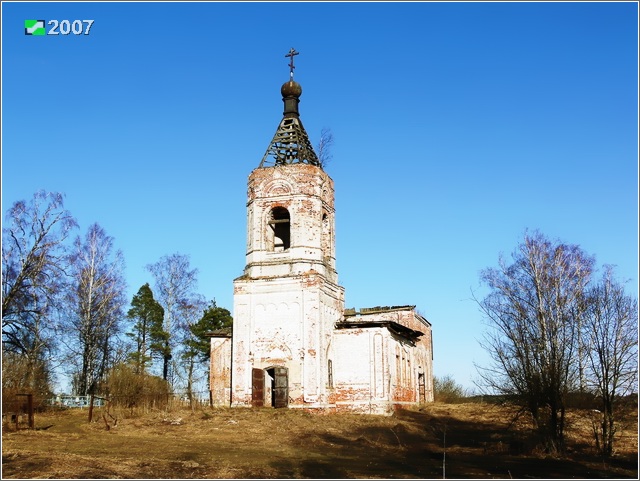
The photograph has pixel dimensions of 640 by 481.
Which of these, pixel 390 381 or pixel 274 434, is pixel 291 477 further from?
pixel 390 381

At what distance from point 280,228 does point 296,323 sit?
4808 mm

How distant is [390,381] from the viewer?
28234 mm

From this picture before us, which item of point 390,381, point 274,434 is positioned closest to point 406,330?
point 390,381

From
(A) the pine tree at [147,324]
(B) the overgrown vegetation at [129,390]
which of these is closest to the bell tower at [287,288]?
(B) the overgrown vegetation at [129,390]

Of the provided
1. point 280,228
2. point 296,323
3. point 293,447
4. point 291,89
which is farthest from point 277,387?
point 291,89

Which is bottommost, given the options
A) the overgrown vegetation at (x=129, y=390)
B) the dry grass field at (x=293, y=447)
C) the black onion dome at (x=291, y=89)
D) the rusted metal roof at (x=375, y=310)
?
the dry grass field at (x=293, y=447)

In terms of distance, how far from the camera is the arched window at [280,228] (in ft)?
95.4

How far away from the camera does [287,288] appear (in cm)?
2777

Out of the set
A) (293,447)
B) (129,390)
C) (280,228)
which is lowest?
(293,447)

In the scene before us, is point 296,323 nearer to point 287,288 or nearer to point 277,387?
point 287,288

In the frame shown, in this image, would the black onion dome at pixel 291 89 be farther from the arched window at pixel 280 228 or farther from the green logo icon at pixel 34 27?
the green logo icon at pixel 34 27

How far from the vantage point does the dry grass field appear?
14.4 metres

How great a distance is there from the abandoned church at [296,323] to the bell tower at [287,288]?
0.13ft

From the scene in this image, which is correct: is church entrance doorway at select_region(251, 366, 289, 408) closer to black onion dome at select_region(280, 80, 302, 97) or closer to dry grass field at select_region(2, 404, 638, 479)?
dry grass field at select_region(2, 404, 638, 479)
